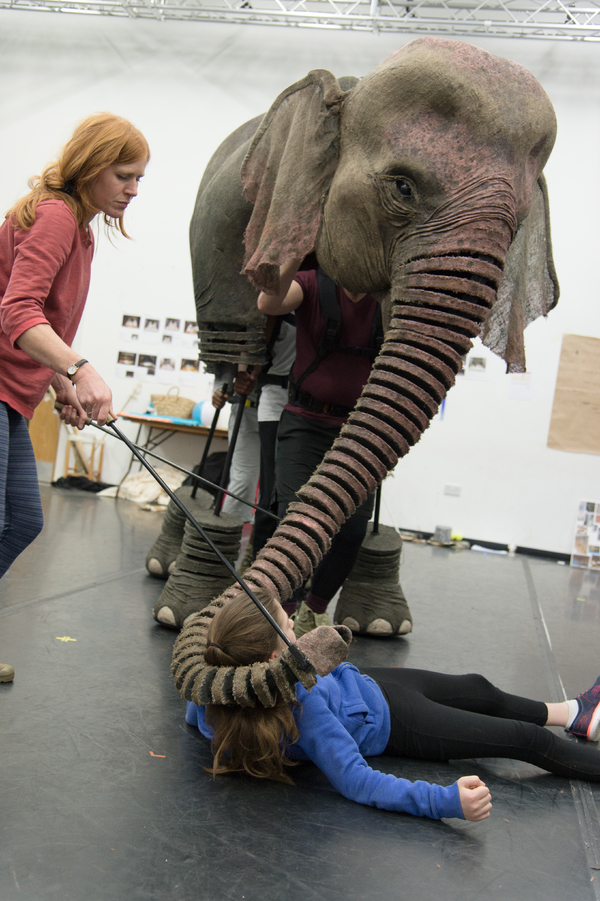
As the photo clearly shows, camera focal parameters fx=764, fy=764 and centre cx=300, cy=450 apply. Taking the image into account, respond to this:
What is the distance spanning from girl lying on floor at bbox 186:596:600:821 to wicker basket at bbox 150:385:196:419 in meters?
5.83

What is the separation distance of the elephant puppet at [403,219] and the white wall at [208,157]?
5.08 metres

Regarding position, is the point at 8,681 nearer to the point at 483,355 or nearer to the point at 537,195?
the point at 537,195

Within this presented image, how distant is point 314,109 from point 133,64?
6.89m

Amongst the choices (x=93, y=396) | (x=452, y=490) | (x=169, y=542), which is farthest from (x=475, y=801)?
(x=452, y=490)

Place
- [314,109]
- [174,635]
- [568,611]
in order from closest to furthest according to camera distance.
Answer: [314,109] < [174,635] < [568,611]

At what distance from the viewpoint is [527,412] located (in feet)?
23.9

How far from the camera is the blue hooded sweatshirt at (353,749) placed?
1652 mm

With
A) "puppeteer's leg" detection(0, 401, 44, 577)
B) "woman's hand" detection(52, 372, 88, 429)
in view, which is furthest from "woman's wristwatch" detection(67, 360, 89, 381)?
"puppeteer's leg" detection(0, 401, 44, 577)

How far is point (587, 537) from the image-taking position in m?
7.12

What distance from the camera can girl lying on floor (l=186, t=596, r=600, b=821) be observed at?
1.69 m

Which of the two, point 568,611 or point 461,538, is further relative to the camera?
point 461,538

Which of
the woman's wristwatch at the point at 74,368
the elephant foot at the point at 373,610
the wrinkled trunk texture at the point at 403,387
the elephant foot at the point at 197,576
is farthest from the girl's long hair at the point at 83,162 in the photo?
the elephant foot at the point at 373,610

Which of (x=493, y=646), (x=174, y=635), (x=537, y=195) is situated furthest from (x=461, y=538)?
(x=537, y=195)

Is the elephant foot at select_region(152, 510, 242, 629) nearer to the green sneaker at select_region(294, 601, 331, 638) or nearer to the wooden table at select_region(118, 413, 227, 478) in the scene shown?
the green sneaker at select_region(294, 601, 331, 638)
